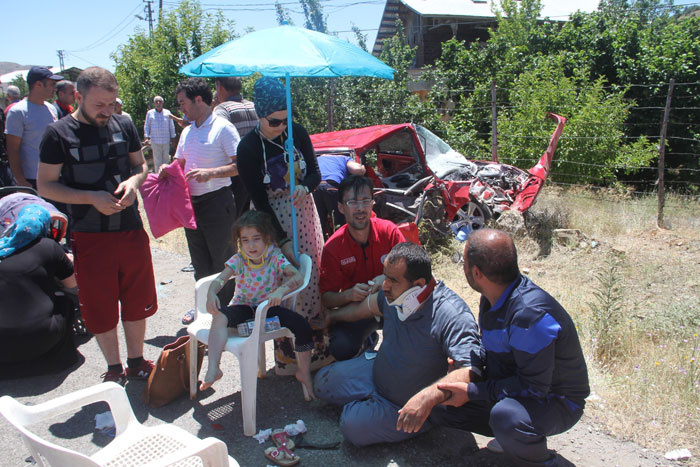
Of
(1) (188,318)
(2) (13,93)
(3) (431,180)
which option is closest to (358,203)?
(1) (188,318)

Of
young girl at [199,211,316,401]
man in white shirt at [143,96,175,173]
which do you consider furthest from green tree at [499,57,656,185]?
young girl at [199,211,316,401]

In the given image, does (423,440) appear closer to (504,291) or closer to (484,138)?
(504,291)

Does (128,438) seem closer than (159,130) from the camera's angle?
Yes

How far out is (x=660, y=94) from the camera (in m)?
12.4

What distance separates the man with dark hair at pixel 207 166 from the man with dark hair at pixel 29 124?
2106 mm

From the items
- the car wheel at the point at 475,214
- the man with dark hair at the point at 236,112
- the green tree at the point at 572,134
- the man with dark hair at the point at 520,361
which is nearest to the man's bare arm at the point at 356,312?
the man with dark hair at the point at 520,361

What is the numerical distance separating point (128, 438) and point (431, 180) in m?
4.72

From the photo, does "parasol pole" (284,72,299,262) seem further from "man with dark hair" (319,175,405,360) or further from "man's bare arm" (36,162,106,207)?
"man's bare arm" (36,162,106,207)

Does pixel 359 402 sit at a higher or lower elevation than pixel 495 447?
higher

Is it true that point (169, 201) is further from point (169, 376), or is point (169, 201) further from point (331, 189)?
point (331, 189)

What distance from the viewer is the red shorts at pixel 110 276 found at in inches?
126

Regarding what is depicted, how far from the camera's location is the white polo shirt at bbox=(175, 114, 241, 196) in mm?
3943

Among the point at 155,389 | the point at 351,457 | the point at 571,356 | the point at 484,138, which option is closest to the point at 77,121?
the point at 155,389

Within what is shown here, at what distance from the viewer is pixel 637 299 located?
513 centimetres
